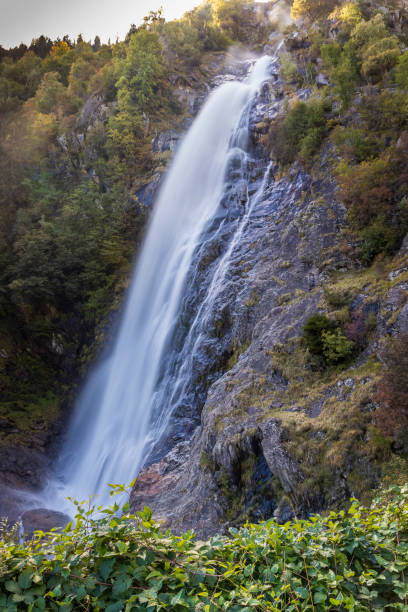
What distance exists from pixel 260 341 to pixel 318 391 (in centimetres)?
283

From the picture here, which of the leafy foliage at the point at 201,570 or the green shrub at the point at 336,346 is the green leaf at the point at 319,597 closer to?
the leafy foliage at the point at 201,570

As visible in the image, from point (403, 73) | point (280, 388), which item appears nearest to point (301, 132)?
point (403, 73)

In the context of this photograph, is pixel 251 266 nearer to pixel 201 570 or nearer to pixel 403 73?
Answer: pixel 403 73

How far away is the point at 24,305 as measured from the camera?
2225cm

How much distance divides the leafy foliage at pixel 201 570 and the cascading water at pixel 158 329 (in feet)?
34.3

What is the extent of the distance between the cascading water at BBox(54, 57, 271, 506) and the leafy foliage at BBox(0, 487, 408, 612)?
1046cm

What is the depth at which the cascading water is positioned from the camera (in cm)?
1456

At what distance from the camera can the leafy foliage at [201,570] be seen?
107 inches

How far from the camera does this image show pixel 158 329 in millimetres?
17266

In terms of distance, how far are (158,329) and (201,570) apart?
14438 millimetres

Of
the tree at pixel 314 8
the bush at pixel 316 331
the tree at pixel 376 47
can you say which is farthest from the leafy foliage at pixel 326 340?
the tree at pixel 314 8

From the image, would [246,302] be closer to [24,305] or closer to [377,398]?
[377,398]

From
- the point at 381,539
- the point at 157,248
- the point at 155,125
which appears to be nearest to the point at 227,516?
the point at 381,539

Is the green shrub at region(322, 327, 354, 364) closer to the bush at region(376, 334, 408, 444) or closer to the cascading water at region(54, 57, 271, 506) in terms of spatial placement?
the bush at region(376, 334, 408, 444)
